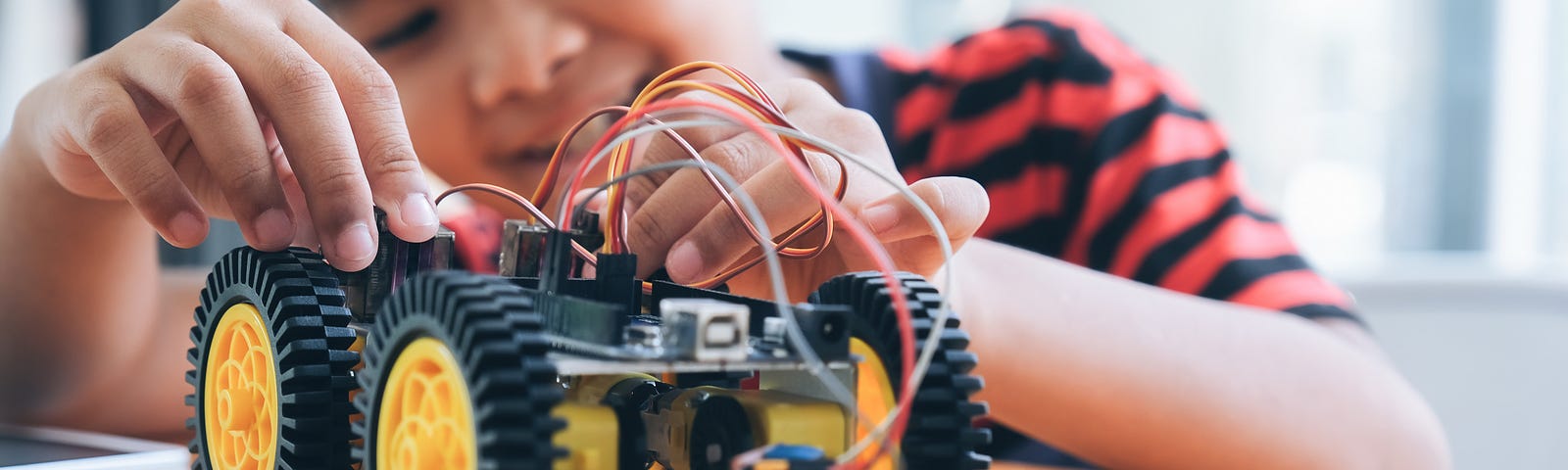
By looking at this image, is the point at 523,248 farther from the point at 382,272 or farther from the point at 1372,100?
the point at 1372,100

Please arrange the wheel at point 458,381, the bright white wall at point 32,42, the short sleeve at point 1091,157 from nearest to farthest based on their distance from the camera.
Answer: the wheel at point 458,381 → the short sleeve at point 1091,157 → the bright white wall at point 32,42

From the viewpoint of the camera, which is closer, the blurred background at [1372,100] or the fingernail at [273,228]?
the fingernail at [273,228]

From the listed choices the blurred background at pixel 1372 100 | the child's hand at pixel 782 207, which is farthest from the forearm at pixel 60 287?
the blurred background at pixel 1372 100

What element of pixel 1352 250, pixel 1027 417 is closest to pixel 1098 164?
pixel 1027 417

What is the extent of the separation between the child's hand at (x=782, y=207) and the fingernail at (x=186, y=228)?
163mm

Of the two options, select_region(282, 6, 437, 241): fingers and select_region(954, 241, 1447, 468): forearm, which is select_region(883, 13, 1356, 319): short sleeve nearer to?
select_region(954, 241, 1447, 468): forearm

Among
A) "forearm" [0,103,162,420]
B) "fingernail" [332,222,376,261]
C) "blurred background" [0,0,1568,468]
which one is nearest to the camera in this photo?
"fingernail" [332,222,376,261]

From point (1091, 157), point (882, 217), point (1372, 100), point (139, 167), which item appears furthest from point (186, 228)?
point (1372, 100)

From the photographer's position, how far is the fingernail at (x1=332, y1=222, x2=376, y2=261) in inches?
14.1

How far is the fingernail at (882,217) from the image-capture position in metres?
0.36

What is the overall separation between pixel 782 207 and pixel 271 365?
0.57ft

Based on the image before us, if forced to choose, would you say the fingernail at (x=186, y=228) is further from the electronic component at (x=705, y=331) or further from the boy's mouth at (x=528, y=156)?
the boy's mouth at (x=528, y=156)

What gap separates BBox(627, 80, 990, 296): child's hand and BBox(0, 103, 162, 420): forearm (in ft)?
1.15

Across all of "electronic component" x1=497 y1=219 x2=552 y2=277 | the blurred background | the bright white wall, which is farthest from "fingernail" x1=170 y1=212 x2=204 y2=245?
the blurred background
